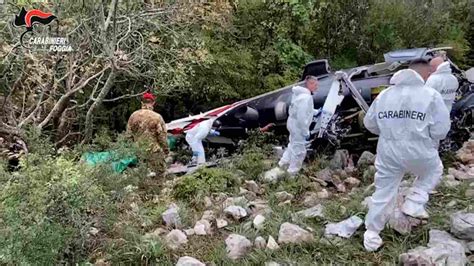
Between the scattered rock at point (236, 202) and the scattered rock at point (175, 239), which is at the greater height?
the scattered rock at point (175, 239)

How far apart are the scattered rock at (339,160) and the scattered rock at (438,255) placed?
3.04m

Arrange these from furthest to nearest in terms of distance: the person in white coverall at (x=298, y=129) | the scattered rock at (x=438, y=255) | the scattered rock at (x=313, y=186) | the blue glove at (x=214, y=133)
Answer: the blue glove at (x=214, y=133) → the person in white coverall at (x=298, y=129) → the scattered rock at (x=313, y=186) → the scattered rock at (x=438, y=255)

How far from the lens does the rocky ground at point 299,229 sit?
3.90 meters

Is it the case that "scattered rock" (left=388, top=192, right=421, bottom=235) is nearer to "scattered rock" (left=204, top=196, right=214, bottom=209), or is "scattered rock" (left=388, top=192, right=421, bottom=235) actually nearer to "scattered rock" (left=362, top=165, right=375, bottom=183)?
"scattered rock" (left=204, top=196, right=214, bottom=209)

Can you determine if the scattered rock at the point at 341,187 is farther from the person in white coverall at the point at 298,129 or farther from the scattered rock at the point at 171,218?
the scattered rock at the point at 171,218

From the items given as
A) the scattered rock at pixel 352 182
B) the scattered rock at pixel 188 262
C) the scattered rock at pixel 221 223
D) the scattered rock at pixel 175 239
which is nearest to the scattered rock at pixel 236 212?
the scattered rock at pixel 221 223

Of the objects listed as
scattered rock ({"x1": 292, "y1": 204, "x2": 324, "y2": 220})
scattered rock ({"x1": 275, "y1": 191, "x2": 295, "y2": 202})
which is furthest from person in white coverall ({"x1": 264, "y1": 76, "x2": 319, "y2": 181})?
scattered rock ({"x1": 292, "y1": 204, "x2": 324, "y2": 220})

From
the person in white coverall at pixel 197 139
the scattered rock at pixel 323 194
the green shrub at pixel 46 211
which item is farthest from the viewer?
the person in white coverall at pixel 197 139

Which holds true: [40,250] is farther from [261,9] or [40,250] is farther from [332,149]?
[261,9]

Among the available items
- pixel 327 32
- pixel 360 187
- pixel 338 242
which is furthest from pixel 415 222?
pixel 327 32

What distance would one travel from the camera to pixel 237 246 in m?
4.09

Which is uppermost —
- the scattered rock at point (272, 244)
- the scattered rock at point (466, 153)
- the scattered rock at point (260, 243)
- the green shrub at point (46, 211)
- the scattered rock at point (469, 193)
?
the green shrub at point (46, 211)

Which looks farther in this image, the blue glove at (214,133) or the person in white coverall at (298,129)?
the blue glove at (214,133)

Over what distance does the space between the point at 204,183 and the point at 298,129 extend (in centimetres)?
161
